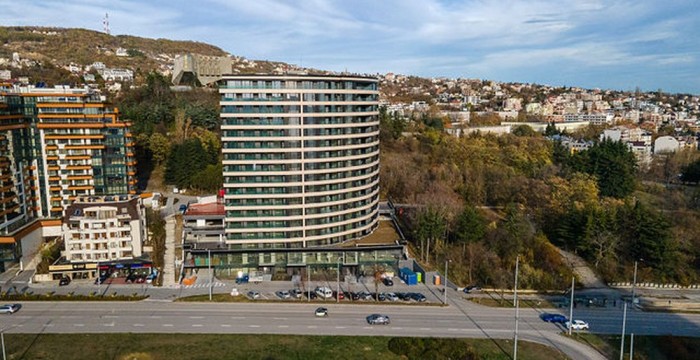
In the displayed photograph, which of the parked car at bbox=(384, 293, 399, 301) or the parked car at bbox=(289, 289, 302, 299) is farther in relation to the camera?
the parked car at bbox=(289, 289, 302, 299)

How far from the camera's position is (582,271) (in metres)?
58.8

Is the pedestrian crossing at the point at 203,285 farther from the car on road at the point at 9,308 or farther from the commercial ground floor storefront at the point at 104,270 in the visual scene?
the car on road at the point at 9,308

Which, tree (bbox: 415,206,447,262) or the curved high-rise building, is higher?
the curved high-rise building

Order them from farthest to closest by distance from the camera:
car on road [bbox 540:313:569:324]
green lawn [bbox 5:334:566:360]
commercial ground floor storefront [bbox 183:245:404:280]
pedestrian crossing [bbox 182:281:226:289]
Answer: commercial ground floor storefront [bbox 183:245:404:280]
pedestrian crossing [bbox 182:281:226:289]
car on road [bbox 540:313:569:324]
green lawn [bbox 5:334:566:360]

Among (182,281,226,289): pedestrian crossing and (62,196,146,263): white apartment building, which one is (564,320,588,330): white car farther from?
(62,196,146,263): white apartment building

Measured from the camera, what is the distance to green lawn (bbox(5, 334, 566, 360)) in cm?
3722

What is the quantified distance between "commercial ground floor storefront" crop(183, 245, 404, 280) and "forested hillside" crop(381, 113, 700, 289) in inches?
307

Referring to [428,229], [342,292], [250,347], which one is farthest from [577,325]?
[250,347]

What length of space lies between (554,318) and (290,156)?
104 feet

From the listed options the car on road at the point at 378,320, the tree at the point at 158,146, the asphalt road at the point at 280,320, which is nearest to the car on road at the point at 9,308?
the asphalt road at the point at 280,320

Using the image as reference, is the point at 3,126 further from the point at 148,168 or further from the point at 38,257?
the point at 148,168

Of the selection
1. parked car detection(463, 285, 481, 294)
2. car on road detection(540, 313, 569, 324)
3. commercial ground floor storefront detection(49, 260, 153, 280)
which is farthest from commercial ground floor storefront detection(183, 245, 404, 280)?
car on road detection(540, 313, 569, 324)

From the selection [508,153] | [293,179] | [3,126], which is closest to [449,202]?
[293,179]

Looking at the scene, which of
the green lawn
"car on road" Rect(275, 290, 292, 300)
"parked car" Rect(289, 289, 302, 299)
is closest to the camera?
the green lawn
